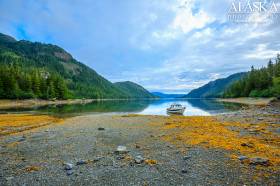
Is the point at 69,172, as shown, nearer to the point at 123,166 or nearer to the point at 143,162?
the point at 123,166

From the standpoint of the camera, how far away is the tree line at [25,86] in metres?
77.9

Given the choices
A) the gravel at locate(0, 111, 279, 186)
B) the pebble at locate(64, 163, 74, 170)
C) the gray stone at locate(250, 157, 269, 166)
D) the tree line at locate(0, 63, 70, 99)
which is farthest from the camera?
the tree line at locate(0, 63, 70, 99)

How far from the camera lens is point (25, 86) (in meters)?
85.8

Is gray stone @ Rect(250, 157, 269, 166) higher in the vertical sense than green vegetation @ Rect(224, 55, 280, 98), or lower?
lower

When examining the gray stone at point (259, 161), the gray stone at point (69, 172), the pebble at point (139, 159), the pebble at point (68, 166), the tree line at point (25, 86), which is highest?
the tree line at point (25, 86)

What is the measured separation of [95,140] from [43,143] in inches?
146

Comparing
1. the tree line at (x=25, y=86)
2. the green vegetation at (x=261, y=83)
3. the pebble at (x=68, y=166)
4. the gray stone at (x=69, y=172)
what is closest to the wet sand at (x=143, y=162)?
the gray stone at (x=69, y=172)

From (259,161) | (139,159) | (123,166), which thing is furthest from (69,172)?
(259,161)

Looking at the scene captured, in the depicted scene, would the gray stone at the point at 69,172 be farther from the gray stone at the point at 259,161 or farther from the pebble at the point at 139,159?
the gray stone at the point at 259,161

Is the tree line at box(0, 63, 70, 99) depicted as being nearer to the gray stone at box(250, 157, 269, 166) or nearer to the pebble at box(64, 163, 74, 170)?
the pebble at box(64, 163, 74, 170)

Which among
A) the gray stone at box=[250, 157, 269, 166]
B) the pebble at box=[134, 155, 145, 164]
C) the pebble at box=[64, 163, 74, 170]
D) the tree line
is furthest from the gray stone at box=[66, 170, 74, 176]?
the tree line

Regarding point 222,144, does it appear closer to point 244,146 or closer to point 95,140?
point 244,146

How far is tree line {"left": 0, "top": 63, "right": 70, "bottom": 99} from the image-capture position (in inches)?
3066

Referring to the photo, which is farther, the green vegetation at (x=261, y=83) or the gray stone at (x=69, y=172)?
the green vegetation at (x=261, y=83)
